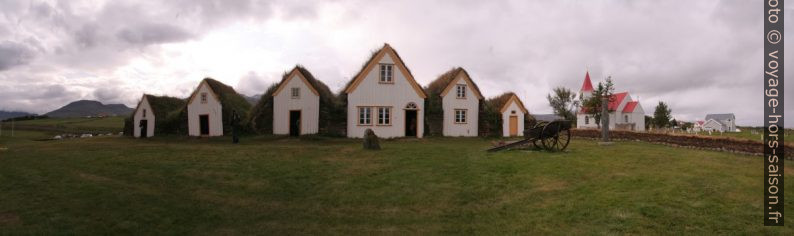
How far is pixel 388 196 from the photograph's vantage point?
1017 cm

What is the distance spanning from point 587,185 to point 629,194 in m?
1.28

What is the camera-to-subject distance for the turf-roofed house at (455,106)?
28.5 m

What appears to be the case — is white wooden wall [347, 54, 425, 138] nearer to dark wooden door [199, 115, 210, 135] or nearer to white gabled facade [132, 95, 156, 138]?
dark wooden door [199, 115, 210, 135]

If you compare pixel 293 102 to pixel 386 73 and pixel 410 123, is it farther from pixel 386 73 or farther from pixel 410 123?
pixel 410 123

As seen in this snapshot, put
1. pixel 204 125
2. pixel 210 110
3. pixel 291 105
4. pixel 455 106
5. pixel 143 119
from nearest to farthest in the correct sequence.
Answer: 1. pixel 291 105
2. pixel 455 106
3. pixel 210 110
4. pixel 204 125
5. pixel 143 119

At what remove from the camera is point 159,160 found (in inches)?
604

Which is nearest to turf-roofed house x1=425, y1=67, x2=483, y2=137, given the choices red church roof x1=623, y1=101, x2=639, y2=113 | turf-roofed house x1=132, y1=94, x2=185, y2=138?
turf-roofed house x1=132, y1=94, x2=185, y2=138

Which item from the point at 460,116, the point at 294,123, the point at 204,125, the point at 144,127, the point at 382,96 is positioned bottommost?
the point at 144,127

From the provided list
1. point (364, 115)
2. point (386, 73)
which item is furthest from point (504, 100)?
point (364, 115)

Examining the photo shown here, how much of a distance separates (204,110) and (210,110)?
645mm

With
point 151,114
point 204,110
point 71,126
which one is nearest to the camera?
point 204,110

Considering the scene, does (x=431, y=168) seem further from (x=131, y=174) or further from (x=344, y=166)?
(x=131, y=174)

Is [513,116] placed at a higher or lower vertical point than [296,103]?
lower

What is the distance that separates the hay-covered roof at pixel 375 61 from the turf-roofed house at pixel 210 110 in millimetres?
9354
